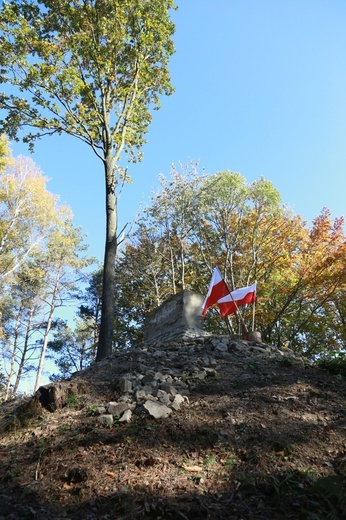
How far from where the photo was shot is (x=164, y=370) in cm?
533

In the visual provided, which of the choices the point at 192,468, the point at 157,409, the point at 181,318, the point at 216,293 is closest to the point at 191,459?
the point at 192,468

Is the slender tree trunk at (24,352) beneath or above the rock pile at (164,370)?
above

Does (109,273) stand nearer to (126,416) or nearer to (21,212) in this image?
(126,416)

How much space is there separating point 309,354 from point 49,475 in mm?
15440

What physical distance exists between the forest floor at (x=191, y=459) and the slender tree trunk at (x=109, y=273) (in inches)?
112

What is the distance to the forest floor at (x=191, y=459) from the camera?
275cm

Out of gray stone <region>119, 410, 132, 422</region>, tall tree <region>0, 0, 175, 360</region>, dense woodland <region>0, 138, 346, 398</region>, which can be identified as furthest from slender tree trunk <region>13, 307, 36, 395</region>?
gray stone <region>119, 410, 132, 422</region>

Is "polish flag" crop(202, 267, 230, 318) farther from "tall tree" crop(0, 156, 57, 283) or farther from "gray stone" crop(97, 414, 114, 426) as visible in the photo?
"tall tree" crop(0, 156, 57, 283)

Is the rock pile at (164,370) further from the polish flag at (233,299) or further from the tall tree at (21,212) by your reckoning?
the tall tree at (21,212)

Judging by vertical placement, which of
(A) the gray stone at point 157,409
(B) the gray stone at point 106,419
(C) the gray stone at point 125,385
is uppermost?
(C) the gray stone at point 125,385

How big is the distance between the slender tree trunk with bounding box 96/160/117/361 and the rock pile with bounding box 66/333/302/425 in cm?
115

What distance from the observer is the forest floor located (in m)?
2.75

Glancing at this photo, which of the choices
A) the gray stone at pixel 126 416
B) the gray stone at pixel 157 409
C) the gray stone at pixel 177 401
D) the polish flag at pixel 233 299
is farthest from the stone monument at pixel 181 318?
the gray stone at pixel 126 416

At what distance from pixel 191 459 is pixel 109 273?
17.9 feet
